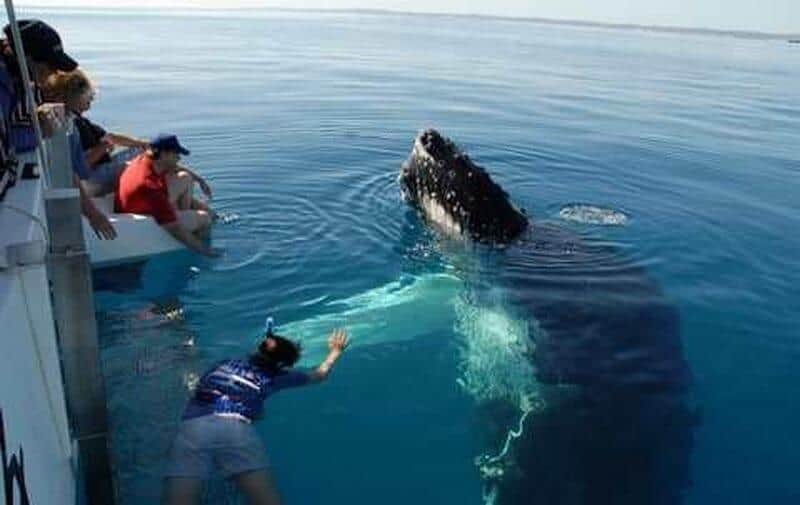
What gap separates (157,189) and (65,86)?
2.03 m

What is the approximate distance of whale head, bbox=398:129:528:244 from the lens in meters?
12.1

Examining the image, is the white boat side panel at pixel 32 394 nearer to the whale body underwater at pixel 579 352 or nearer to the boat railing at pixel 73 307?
the boat railing at pixel 73 307

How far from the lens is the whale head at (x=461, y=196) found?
39.9ft

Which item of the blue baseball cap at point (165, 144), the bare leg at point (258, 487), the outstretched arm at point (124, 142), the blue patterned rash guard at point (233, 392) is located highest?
the blue baseball cap at point (165, 144)

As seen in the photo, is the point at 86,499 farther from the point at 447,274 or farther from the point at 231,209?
the point at 231,209

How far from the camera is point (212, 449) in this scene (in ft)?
19.6

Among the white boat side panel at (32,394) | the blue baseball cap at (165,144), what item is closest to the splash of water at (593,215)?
the blue baseball cap at (165,144)

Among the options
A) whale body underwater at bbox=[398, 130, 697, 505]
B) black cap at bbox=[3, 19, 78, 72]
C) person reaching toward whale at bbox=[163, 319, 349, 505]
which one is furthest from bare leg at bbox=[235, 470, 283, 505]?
black cap at bbox=[3, 19, 78, 72]

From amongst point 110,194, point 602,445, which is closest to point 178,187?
point 110,194

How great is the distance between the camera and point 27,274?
4.79 metres

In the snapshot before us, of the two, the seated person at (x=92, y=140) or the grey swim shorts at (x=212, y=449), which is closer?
the grey swim shorts at (x=212, y=449)

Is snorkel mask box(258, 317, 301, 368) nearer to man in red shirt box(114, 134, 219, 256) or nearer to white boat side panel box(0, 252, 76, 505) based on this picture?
white boat side panel box(0, 252, 76, 505)

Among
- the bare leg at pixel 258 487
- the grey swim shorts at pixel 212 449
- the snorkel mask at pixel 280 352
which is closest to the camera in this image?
the grey swim shorts at pixel 212 449

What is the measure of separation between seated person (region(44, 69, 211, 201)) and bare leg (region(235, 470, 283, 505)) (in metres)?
5.00
